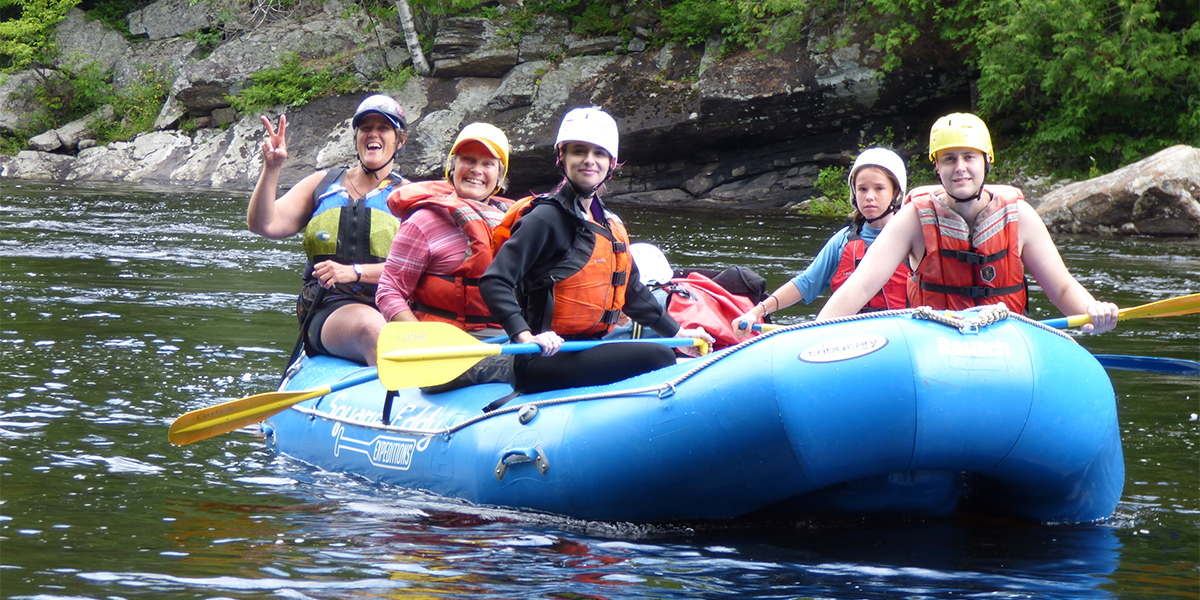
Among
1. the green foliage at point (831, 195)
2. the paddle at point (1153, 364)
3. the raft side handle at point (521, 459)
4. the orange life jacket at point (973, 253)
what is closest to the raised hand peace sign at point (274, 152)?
the raft side handle at point (521, 459)

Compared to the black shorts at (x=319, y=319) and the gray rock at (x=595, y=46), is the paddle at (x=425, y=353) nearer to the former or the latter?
the black shorts at (x=319, y=319)

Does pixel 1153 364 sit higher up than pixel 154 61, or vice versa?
pixel 154 61

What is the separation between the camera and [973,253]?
3.65 meters

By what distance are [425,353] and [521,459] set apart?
44 centimetres

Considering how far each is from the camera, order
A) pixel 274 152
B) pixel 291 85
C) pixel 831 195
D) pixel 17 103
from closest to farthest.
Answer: pixel 274 152 < pixel 831 195 < pixel 291 85 < pixel 17 103

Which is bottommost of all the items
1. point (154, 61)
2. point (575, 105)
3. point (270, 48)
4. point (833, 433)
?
point (833, 433)

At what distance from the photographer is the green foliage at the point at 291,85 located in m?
19.4

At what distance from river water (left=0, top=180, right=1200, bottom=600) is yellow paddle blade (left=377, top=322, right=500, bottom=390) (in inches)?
17.2

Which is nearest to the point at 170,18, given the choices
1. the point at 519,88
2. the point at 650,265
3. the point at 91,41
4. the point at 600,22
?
the point at 91,41

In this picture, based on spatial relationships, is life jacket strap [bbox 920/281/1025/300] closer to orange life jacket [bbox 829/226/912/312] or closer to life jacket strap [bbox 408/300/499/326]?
orange life jacket [bbox 829/226/912/312]

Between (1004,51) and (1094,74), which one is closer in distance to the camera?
(1094,74)

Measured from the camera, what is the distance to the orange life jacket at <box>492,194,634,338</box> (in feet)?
11.6

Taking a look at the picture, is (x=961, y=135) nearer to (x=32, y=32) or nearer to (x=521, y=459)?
(x=521, y=459)

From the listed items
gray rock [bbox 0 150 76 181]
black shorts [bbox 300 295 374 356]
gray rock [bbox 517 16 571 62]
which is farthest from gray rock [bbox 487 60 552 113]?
black shorts [bbox 300 295 374 356]
